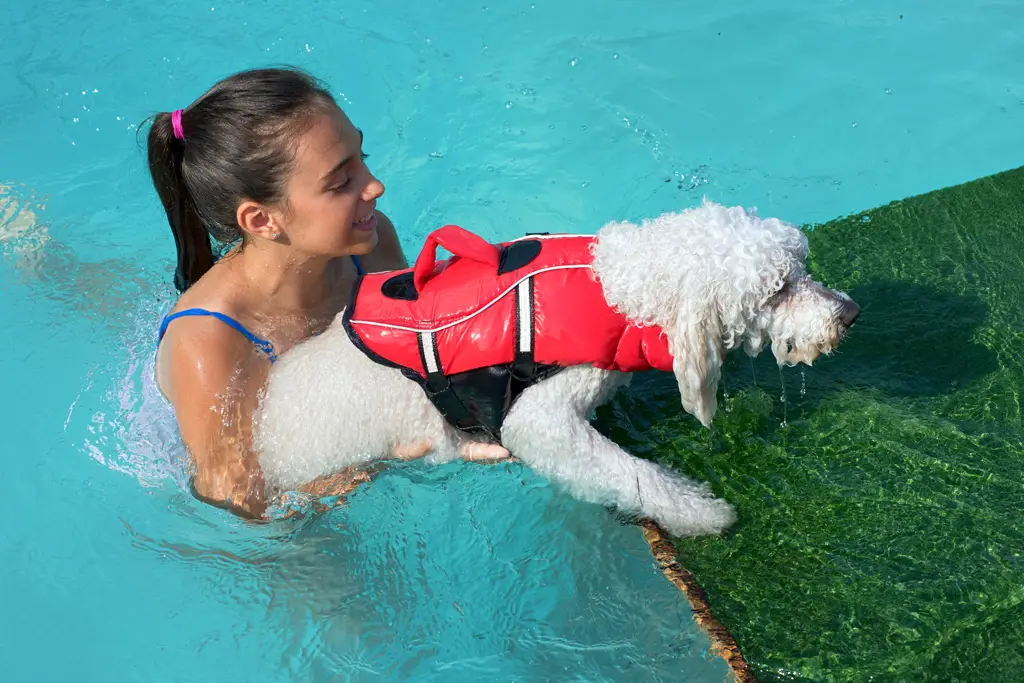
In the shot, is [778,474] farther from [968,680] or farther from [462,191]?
[462,191]

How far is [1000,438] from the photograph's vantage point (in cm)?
336

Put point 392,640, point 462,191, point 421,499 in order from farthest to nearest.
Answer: point 462,191 < point 421,499 < point 392,640

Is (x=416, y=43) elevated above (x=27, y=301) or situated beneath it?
elevated above

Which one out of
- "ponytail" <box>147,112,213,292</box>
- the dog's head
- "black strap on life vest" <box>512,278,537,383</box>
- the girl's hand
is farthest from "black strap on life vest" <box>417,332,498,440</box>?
"ponytail" <box>147,112,213,292</box>

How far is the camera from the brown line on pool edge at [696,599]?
2.76 metres

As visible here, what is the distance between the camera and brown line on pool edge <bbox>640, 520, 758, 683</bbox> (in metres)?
2.76

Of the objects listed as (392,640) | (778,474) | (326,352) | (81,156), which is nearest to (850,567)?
(778,474)

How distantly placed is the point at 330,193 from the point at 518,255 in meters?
0.75

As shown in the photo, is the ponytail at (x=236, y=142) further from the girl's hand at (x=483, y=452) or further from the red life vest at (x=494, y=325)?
the girl's hand at (x=483, y=452)

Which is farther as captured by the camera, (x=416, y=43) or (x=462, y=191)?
(x=416, y=43)

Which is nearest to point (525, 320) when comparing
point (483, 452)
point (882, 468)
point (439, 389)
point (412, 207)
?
point (439, 389)

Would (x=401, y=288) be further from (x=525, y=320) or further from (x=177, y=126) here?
(x=177, y=126)

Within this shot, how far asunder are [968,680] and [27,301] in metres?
4.97

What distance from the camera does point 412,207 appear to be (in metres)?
5.80
